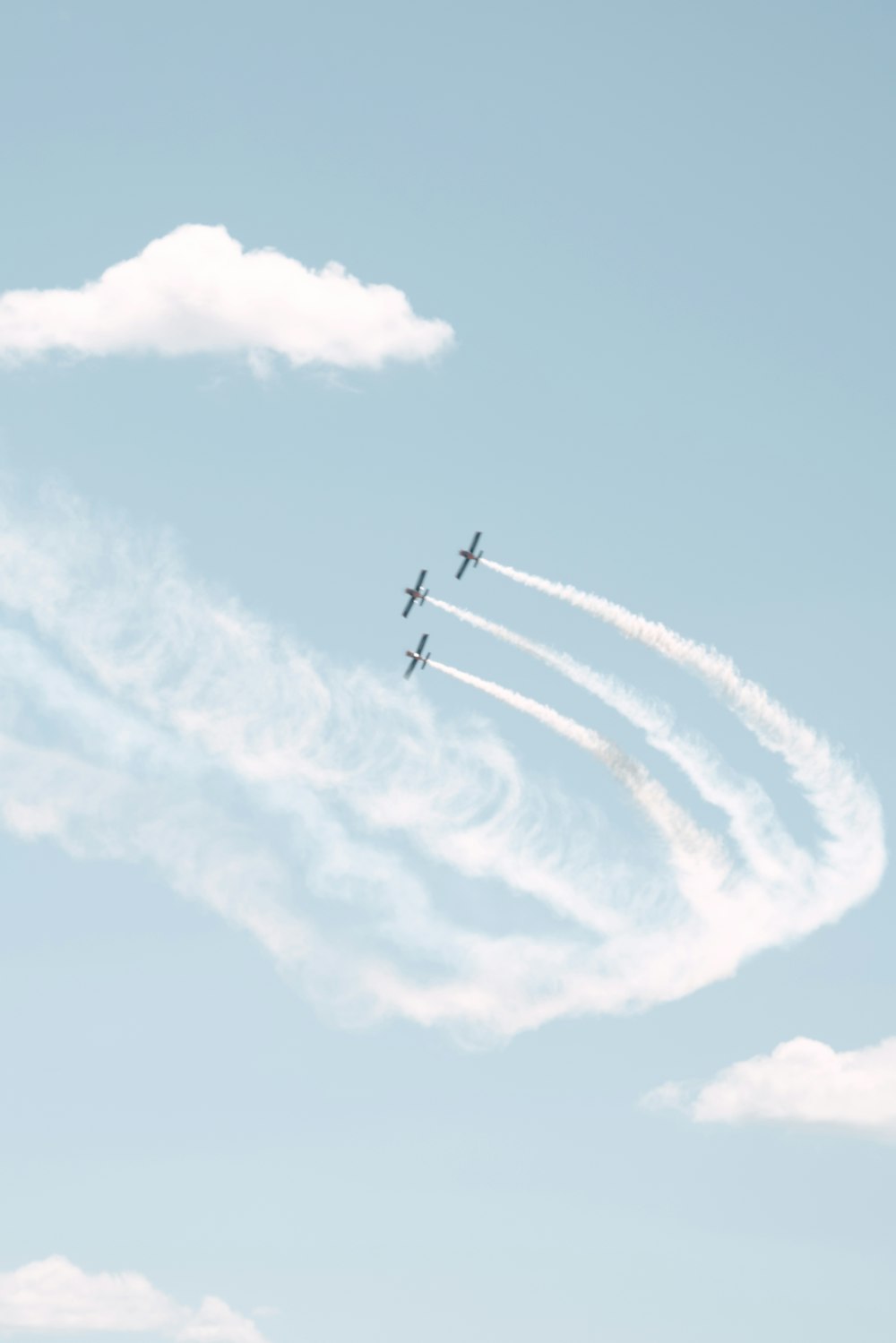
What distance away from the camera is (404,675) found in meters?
180

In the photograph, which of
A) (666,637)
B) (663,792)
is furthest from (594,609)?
(663,792)

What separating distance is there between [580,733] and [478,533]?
→ 1211 inches

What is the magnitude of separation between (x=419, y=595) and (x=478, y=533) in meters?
9.94

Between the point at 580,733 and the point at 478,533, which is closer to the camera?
the point at 580,733

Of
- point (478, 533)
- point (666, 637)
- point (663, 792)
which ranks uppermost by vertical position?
point (478, 533)

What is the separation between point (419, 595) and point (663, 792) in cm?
4133

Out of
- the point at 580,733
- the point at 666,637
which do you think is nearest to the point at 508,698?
the point at 580,733

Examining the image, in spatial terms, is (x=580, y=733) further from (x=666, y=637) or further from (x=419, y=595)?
(x=419, y=595)

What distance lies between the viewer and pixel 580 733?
531 feet

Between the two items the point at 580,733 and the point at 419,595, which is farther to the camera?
the point at 419,595

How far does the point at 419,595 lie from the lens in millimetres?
181875

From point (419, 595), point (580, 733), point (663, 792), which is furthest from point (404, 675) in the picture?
point (663, 792)

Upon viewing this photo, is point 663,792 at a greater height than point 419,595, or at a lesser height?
lesser

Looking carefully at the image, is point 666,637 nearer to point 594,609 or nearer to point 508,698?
point 594,609
